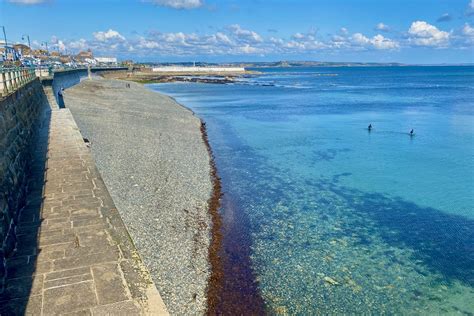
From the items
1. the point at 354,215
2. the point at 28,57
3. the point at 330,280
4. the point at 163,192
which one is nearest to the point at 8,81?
the point at 163,192

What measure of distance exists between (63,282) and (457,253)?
14514 mm

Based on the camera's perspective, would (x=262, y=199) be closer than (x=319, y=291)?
No

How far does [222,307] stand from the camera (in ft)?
36.2

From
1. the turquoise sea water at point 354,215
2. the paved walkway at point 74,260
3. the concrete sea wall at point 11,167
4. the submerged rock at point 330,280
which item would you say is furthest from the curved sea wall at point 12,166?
the submerged rock at point 330,280

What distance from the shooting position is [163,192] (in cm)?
1833

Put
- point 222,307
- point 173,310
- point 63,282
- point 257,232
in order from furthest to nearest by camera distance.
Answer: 1. point 257,232
2. point 222,307
3. point 173,310
4. point 63,282

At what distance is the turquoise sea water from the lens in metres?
12.0

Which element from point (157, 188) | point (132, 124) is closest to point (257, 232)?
point (157, 188)

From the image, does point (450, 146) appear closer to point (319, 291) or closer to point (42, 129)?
point (319, 291)

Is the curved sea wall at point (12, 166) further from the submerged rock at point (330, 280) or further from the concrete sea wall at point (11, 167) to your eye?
the submerged rock at point (330, 280)

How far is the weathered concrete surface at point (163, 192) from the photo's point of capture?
38.7 ft

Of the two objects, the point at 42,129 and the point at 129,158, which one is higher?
the point at 42,129

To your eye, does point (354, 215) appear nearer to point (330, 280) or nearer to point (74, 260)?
point (330, 280)

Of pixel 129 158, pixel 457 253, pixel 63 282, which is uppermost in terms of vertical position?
pixel 63 282
